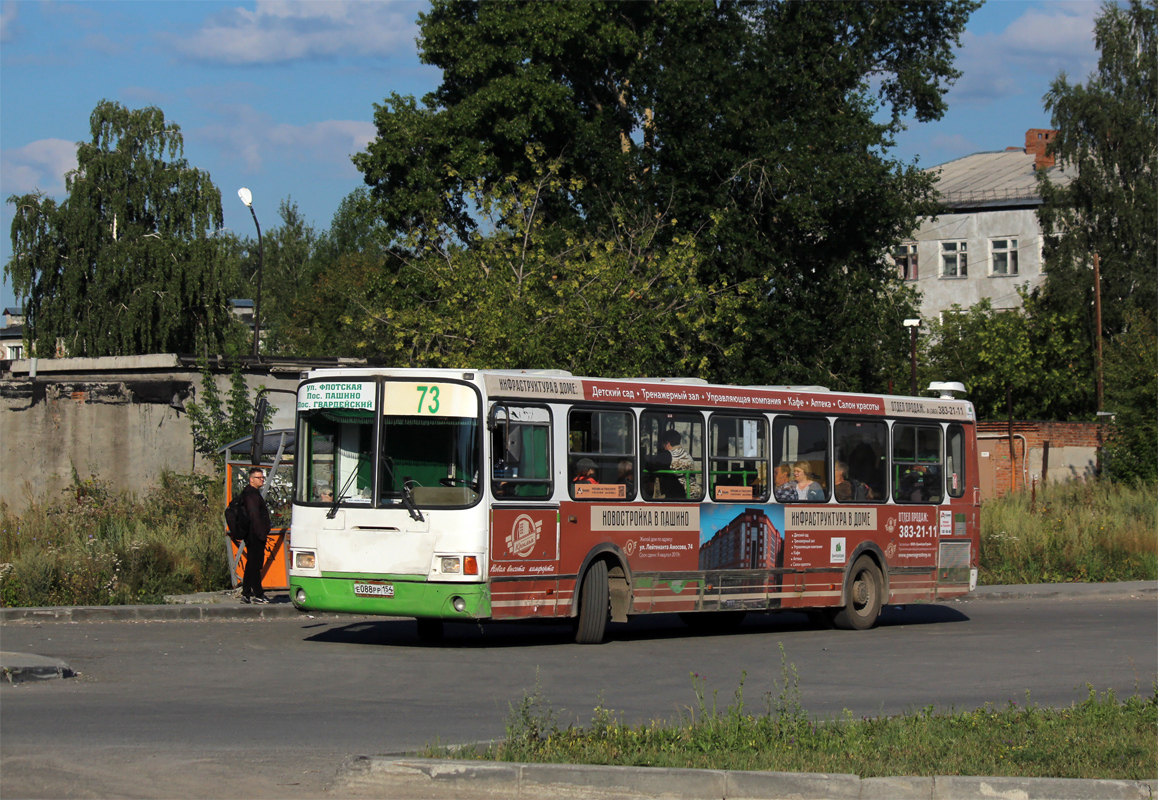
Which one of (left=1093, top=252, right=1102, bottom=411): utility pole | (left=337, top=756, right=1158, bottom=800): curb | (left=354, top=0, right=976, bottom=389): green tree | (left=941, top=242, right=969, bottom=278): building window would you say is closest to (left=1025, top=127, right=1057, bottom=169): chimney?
(left=941, top=242, right=969, bottom=278): building window

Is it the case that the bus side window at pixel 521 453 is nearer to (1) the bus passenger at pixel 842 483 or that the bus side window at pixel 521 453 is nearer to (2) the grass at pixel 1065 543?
(1) the bus passenger at pixel 842 483

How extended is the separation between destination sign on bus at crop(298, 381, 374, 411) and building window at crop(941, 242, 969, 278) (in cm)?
5407

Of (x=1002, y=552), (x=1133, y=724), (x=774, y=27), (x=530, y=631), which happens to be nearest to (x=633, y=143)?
(x=774, y=27)

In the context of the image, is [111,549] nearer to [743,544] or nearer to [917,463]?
[743,544]

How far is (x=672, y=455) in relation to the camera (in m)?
15.3

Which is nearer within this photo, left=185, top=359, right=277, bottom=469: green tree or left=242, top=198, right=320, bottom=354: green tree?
left=185, top=359, right=277, bottom=469: green tree

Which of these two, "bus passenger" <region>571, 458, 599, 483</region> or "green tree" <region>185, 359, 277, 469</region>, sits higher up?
"green tree" <region>185, 359, 277, 469</region>

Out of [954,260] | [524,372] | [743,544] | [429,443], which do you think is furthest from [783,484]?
[954,260]

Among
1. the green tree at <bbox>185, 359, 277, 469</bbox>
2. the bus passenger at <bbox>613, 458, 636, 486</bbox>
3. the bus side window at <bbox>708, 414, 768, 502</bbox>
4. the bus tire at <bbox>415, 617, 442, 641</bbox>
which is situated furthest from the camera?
the green tree at <bbox>185, 359, 277, 469</bbox>

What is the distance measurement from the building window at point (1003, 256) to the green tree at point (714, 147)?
27.7 meters

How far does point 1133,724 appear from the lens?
857 cm

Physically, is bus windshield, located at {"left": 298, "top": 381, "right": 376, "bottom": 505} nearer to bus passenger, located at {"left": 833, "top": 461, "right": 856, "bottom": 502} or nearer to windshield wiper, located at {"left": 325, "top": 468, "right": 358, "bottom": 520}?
windshield wiper, located at {"left": 325, "top": 468, "right": 358, "bottom": 520}

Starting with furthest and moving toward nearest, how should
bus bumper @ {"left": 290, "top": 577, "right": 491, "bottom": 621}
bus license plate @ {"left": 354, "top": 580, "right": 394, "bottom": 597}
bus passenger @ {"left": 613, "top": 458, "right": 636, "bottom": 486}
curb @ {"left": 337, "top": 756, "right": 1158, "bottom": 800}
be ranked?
bus passenger @ {"left": 613, "top": 458, "right": 636, "bottom": 486} → bus license plate @ {"left": 354, "top": 580, "right": 394, "bottom": 597} → bus bumper @ {"left": 290, "top": 577, "right": 491, "bottom": 621} → curb @ {"left": 337, "top": 756, "right": 1158, "bottom": 800}

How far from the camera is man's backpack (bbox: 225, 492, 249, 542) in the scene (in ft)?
55.7
